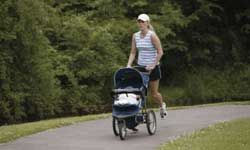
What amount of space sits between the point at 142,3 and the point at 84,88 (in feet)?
17.5

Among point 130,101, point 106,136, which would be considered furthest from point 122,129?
Answer: point 106,136

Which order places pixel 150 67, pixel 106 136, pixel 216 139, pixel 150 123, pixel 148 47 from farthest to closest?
pixel 148 47, pixel 150 67, pixel 150 123, pixel 106 136, pixel 216 139

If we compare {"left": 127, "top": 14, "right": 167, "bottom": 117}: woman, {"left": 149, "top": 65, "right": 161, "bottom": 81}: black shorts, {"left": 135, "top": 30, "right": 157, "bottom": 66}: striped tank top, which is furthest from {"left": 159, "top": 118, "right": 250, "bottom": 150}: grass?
{"left": 135, "top": 30, "right": 157, "bottom": 66}: striped tank top

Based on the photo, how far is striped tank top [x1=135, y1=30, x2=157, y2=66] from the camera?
1273 cm

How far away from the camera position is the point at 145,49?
504 inches

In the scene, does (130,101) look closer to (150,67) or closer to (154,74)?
(150,67)

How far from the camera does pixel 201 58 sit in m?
32.4

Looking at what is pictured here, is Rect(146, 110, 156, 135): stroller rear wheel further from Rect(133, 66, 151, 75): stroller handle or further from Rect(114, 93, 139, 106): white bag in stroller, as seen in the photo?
Rect(133, 66, 151, 75): stroller handle

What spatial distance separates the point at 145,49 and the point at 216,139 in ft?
8.60

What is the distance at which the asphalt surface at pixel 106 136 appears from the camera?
11.1 meters

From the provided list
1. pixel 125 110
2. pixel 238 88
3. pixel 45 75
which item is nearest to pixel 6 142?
pixel 125 110

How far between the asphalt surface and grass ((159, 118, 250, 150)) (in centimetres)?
40

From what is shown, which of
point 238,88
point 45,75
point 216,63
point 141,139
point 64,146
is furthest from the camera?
point 216,63

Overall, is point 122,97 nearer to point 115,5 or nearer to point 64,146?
point 64,146
